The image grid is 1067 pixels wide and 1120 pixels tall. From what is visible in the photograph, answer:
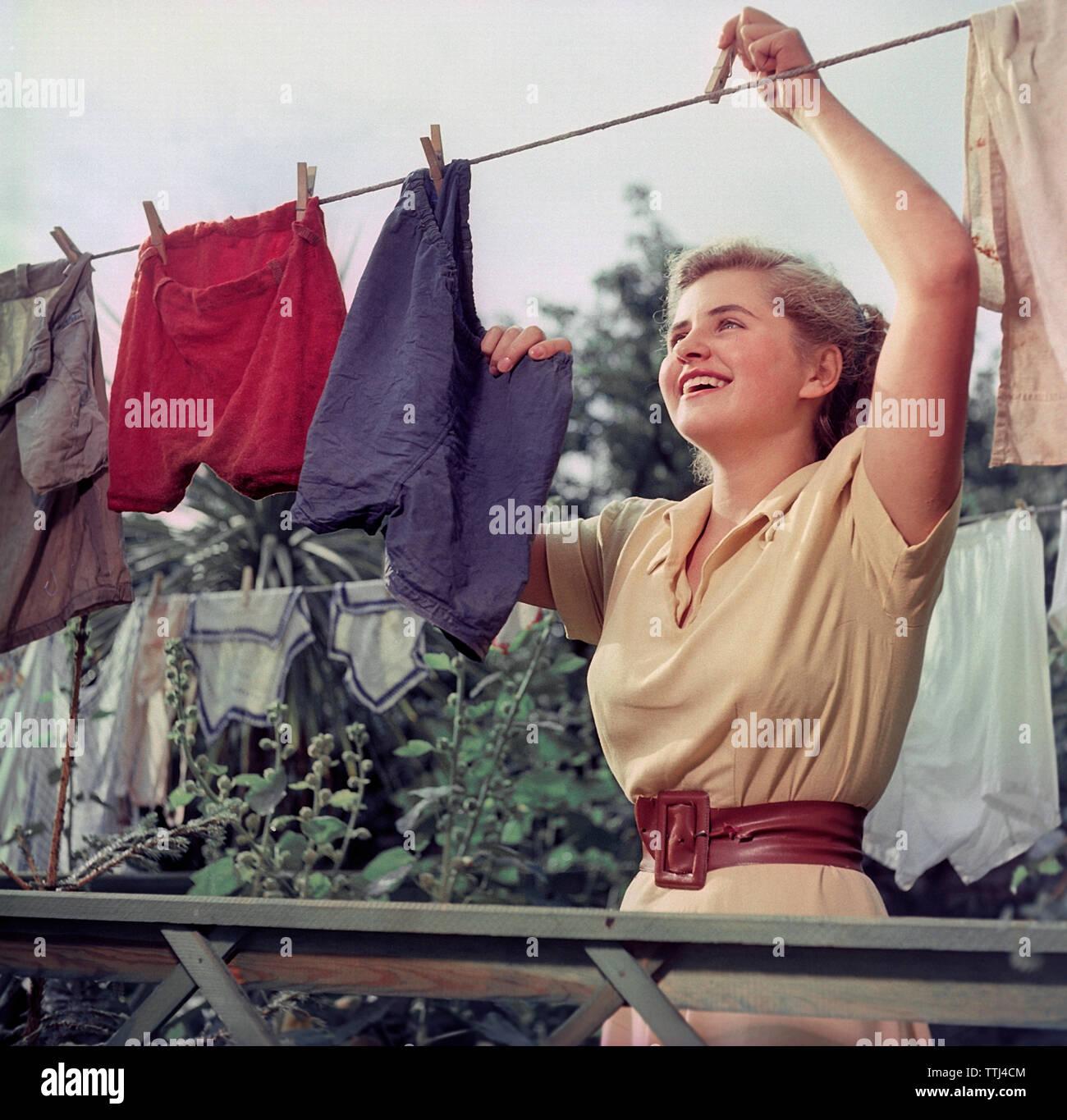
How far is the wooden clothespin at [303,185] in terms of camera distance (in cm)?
244

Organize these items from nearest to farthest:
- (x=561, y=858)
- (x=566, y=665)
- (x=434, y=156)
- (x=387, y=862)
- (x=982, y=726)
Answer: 1. (x=434, y=156)
2. (x=387, y=862)
3. (x=982, y=726)
4. (x=566, y=665)
5. (x=561, y=858)

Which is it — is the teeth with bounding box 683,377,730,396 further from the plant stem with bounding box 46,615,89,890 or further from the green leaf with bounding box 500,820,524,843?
the green leaf with bounding box 500,820,524,843

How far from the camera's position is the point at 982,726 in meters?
3.98

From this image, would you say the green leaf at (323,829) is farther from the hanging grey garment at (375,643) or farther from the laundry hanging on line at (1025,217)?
the laundry hanging on line at (1025,217)

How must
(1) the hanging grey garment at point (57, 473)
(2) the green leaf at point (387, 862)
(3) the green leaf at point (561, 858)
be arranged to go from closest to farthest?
1. (1) the hanging grey garment at point (57, 473)
2. (2) the green leaf at point (387, 862)
3. (3) the green leaf at point (561, 858)

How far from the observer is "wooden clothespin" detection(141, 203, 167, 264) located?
2510mm

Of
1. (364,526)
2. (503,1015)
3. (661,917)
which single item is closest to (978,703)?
(503,1015)

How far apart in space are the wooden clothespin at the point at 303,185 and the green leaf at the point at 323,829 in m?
1.86

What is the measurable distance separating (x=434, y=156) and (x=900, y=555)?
1165 mm

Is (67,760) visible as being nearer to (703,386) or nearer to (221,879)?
(221,879)

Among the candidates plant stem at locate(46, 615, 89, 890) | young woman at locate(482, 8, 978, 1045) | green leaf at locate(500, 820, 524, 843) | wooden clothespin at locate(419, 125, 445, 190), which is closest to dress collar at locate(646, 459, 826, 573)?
young woman at locate(482, 8, 978, 1045)

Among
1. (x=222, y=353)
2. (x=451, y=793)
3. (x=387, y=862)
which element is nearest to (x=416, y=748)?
(x=451, y=793)

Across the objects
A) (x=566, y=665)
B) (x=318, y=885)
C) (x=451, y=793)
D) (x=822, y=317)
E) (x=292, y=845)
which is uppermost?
(x=822, y=317)

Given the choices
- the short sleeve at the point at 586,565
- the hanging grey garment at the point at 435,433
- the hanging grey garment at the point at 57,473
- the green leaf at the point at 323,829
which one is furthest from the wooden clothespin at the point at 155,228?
the green leaf at the point at 323,829
